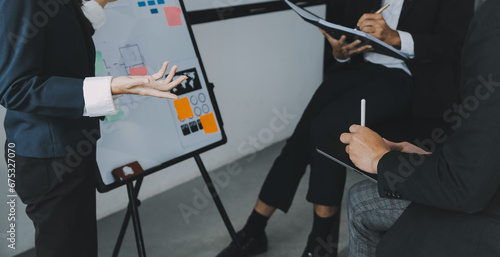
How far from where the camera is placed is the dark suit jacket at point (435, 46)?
1605 millimetres

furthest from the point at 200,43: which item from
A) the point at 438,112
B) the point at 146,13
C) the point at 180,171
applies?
the point at 438,112

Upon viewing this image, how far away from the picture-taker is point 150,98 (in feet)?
4.94

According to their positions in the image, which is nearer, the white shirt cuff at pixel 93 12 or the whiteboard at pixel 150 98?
the white shirt cuff at pixel 93 12

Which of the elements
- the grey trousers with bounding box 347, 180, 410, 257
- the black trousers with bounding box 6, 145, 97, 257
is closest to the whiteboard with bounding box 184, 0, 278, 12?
the black trousers with bounding box 6, 145, 97, 257

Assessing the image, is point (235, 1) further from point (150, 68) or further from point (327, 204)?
point (327, 204)

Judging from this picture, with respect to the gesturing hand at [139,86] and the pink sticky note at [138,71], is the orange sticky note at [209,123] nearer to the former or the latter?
the pink sticky note at [138,71]

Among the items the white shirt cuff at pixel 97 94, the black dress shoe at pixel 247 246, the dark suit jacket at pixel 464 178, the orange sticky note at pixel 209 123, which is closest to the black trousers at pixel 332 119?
the black dress shoe at pixel 247 246

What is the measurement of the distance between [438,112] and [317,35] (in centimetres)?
163

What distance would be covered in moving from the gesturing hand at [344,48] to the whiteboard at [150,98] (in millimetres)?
559

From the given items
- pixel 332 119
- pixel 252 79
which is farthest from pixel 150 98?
pixel 252 79

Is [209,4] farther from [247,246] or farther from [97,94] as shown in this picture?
[97,94]

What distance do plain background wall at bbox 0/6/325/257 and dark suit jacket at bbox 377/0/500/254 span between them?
1593 mm

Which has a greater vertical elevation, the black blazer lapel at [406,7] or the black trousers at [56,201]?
the black blazer lapel at [406,7]

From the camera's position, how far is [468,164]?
31.1 inches
